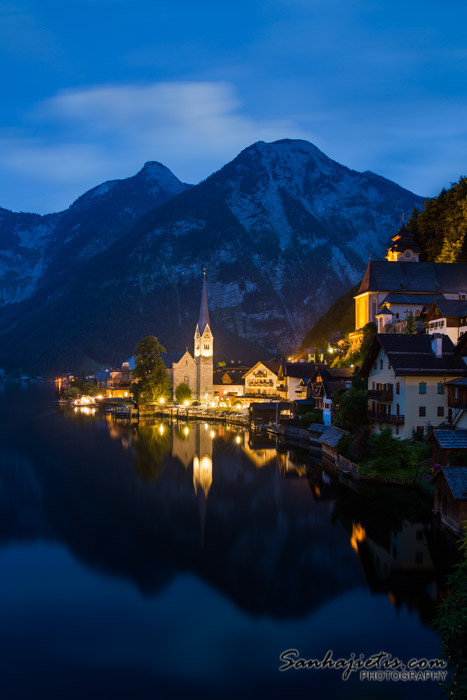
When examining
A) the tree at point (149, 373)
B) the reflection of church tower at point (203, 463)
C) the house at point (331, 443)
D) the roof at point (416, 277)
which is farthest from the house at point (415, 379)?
the tree at point (149, 373)

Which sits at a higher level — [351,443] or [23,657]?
[351,443]

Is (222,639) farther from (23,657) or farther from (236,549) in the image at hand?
(236,549)

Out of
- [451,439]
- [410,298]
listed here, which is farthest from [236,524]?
[410,298]

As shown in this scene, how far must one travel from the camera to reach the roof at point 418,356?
36.7 meters

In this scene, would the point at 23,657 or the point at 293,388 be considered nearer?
the point at 23,657

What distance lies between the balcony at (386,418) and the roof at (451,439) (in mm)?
7209

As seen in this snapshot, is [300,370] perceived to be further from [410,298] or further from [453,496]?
[453,496]

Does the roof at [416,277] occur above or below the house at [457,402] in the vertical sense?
above

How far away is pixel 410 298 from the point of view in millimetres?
62375

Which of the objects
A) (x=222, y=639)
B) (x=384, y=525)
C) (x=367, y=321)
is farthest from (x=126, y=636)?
(x=367, y=321)

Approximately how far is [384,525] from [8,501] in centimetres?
2353

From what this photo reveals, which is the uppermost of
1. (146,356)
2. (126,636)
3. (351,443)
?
(146,356)

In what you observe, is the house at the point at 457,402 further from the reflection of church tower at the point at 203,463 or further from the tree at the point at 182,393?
the tree at the point at 182,393

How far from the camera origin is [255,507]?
109 ft
